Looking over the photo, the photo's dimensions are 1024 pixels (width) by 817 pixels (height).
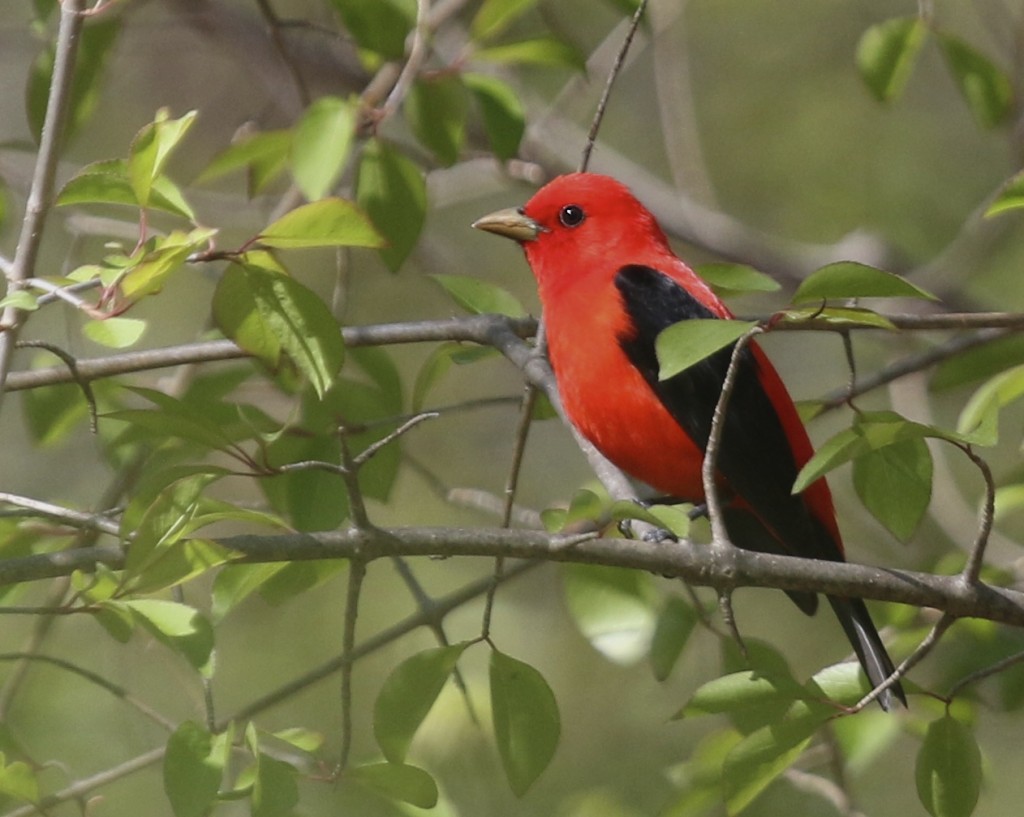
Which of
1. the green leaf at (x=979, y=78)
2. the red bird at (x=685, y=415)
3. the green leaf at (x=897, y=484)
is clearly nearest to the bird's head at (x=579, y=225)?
the red bird at (x=685, y=415)

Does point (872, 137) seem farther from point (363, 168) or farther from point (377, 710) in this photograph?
point (377, 710)

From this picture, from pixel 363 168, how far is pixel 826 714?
1587 mm

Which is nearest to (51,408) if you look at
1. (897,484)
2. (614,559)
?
(614,559)

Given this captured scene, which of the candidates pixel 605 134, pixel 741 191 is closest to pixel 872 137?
pixel 741 191

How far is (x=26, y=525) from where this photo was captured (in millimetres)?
3037

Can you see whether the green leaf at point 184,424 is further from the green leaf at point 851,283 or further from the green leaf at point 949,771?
the green leaf at point 949,771

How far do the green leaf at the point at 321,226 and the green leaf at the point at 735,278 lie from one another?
3.32 ft

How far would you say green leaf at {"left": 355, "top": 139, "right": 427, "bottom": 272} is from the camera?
341 centimetres

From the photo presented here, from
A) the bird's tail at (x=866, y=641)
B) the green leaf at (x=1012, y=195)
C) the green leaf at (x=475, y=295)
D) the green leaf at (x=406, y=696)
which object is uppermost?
the green leaf at (x=1012, y=195)

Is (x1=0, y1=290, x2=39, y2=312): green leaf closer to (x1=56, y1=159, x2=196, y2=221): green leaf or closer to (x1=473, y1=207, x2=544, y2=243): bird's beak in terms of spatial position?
(x1=56, y1=159, x2=196, y2=221): green leaf

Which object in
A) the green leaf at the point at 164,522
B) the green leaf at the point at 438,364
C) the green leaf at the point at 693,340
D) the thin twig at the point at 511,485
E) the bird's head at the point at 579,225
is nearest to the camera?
the green leaf at the point at 693,340

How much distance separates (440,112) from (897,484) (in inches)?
53.4

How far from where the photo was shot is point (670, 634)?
3.58 m

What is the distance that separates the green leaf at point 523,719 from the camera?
285 centimetres
